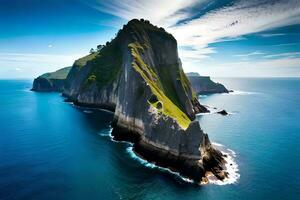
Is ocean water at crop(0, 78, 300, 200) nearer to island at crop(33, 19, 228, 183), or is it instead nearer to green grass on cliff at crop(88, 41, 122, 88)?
island at crop(33, 19, 228, 183)

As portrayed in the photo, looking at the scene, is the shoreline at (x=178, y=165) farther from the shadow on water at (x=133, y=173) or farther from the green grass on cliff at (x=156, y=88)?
the green grass on cliff at (x=156, y=88)

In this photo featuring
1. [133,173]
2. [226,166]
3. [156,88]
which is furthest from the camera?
[156,88]

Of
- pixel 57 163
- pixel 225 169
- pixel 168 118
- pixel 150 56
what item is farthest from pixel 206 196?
pixel 150 56

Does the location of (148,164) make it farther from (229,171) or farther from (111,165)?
(229,171)

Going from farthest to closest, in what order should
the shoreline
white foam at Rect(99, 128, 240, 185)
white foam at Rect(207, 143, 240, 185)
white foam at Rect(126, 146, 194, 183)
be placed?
1. white foam at Rect(126, 146, 194, 183)
2. the shoreline
3. white foam at Rect(99, 128, 240, 185)
4. white foam at Rect(207, 143, 240, 185)

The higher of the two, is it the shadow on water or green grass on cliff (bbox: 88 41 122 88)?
green grass on cliff (bbox: 88 41 122 88)

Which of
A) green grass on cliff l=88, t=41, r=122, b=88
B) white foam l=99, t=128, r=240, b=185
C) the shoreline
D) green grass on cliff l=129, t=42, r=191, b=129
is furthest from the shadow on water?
green grass on cliff l=88, t=41, r=122, b=88

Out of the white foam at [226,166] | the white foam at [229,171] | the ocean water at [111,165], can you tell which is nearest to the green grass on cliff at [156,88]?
the white foam at [226,166]

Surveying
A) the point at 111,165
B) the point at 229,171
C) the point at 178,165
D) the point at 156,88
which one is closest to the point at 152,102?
the point at 156,88

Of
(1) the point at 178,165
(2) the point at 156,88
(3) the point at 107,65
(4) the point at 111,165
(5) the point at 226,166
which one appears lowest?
(5) the point at 226,166
